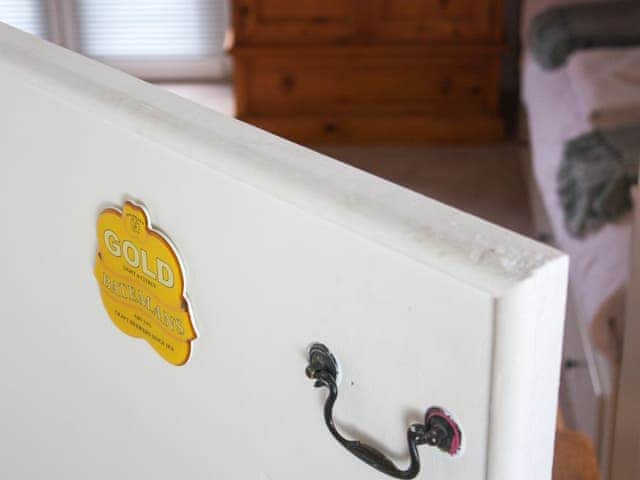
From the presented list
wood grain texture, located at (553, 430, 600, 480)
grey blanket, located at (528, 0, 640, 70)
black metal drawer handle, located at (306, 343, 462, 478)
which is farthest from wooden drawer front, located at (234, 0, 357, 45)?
black metal drawer handle, located at (306, 343, 462, 478)

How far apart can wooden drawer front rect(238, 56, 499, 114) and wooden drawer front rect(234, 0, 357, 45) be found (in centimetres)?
8

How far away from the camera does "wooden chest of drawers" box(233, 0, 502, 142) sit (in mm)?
3984

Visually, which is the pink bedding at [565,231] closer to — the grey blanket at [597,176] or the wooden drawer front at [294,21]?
the grey blanket at [597,176]

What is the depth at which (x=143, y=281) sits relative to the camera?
729 mm

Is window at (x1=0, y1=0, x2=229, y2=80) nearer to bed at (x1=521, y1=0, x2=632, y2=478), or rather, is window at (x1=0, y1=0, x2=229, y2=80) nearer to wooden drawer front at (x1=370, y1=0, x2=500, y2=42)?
wooden drawer front at (x1=370, y1=0, x2=500, y2=42)

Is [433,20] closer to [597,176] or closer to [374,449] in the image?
[597,176]

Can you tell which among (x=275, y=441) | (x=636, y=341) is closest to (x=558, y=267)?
(x=275, y=441)

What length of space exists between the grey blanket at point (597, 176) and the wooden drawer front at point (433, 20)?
1.35 metres

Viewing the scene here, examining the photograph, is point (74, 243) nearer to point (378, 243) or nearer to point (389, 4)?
point (378, 243)

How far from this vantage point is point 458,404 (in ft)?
1.85

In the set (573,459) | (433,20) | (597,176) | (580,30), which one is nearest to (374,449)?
(573,459)

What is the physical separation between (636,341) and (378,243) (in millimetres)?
535

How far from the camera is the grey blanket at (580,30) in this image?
3240 millimetres

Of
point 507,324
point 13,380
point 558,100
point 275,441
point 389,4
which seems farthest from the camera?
point 389,4
